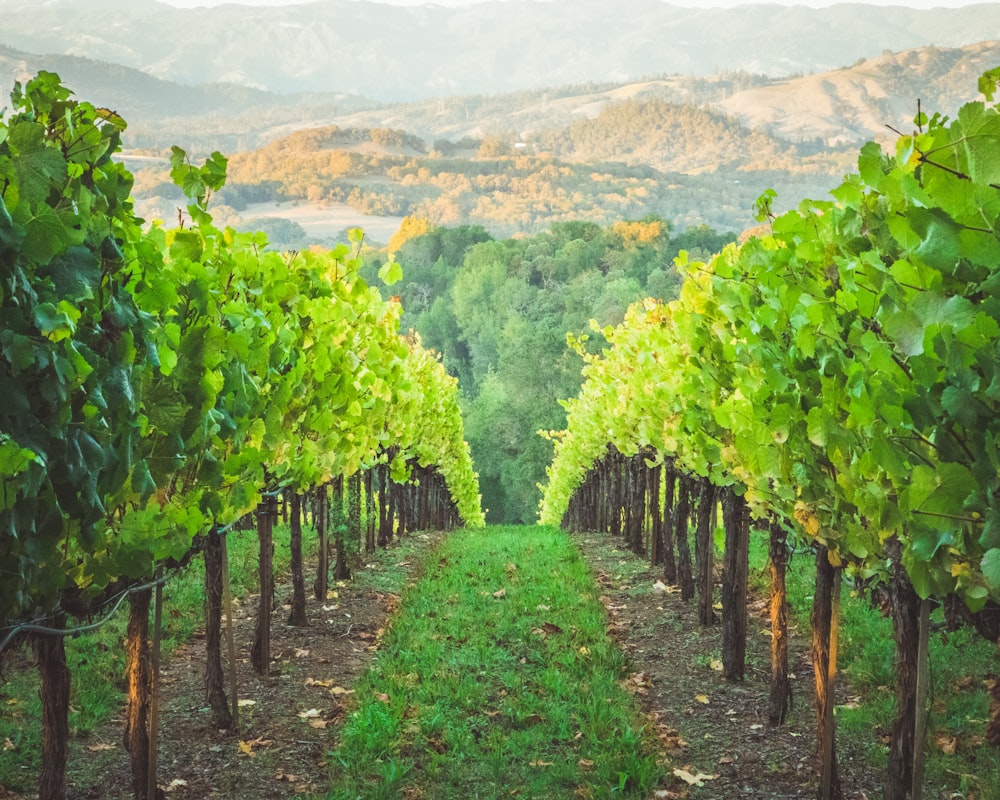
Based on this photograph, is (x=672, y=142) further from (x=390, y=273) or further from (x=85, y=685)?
(x=85, y=685)

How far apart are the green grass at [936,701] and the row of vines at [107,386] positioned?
3794mm

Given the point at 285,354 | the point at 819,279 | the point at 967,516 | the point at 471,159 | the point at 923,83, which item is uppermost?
the point at 923,83

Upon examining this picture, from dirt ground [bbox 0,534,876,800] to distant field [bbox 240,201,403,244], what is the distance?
313 ft

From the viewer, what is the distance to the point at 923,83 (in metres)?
135

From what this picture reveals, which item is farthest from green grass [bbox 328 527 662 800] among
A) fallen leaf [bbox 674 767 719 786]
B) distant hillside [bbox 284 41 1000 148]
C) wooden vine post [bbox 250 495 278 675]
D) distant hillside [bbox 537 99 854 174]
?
distant hillside [bbox 537 99 854 174]

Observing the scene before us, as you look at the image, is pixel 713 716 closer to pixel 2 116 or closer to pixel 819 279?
pixel 819 279

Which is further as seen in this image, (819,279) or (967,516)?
(819,279)

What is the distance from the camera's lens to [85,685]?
7.41 m

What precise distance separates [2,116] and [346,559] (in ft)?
35.8

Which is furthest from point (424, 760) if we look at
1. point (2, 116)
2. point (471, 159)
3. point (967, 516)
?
point (471, 159)

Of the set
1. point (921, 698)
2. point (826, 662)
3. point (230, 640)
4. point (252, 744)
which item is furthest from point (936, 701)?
point (230, 640)

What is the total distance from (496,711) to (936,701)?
129 inches

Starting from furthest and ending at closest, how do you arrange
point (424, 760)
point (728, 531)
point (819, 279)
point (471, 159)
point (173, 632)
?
1. point (471, 159)
2. point (173, 632)
3. point (728, 531)
4. point (424, 760)
5. point (819, 279)

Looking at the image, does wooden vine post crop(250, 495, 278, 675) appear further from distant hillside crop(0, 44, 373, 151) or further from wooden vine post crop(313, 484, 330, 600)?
distant hillside crop(0, 44, 373, 151)
